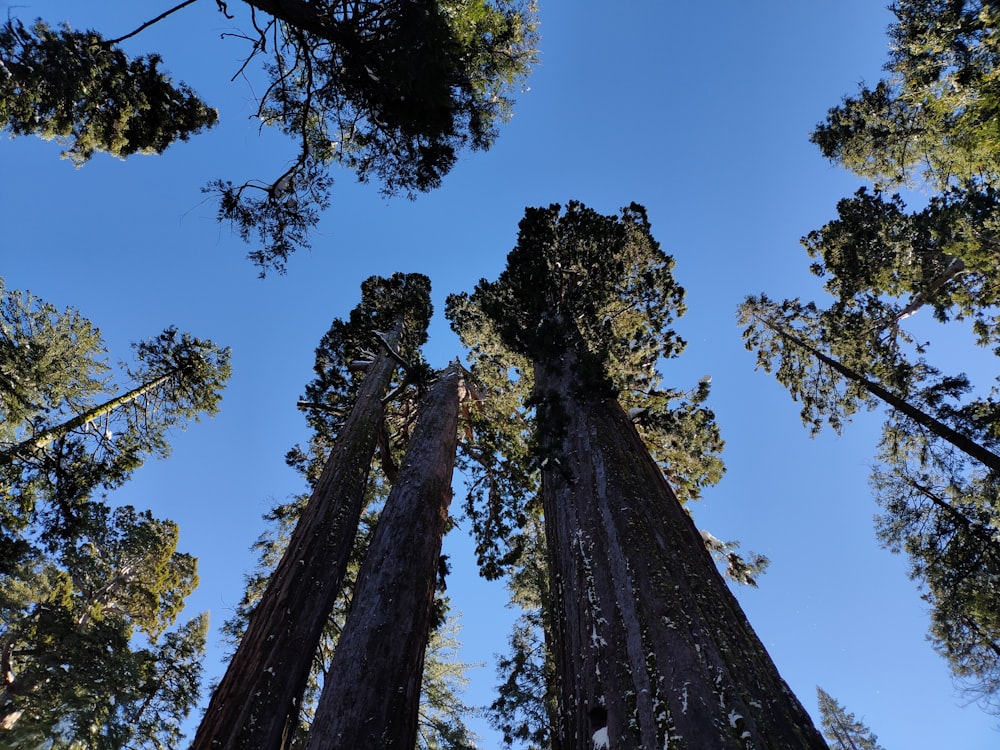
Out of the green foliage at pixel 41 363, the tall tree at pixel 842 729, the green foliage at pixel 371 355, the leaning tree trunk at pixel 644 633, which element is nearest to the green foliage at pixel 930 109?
the leaning tree trunk at pixel 644 633

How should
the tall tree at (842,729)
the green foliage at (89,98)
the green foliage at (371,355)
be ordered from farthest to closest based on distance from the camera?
the tall tree at (842,729) < the green foliage at (371,355) < the green foliage at (89,98)

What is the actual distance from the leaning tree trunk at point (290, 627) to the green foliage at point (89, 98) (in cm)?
727

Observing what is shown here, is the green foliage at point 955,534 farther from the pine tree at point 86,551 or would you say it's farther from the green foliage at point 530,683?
the pine tree at point 86,551

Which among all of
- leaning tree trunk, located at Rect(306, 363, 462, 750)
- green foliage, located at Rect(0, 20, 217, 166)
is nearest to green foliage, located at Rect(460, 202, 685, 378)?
leaning tree trunk, located at Rect(306, 363, 462, 750)

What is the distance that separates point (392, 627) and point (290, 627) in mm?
1266

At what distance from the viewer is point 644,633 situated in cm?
248

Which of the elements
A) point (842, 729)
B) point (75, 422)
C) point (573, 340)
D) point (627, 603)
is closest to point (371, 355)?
A: point (75, 422)

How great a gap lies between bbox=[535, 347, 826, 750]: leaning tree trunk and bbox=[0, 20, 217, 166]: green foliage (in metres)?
9.23

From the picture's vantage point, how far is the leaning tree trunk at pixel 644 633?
2047mm

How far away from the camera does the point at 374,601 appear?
5.25m

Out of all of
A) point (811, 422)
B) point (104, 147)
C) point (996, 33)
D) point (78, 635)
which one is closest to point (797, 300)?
point (811, 422)

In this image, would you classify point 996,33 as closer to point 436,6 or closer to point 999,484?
point 436,6

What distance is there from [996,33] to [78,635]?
61.2 feet

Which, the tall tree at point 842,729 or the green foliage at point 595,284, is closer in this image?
the green foliage at point 595,284
